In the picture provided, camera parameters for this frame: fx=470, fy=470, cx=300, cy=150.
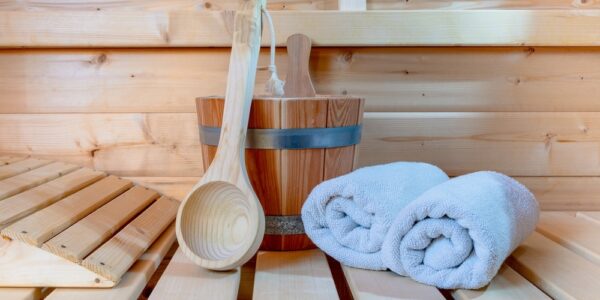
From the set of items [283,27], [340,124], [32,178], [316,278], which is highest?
[283,27]

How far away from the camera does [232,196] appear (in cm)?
74

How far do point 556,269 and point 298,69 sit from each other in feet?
1.90

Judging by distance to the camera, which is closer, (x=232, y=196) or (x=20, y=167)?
(x=232, y=196)

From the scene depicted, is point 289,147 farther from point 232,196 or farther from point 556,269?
point 556,269

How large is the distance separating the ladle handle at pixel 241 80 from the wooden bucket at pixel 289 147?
29 millimetres

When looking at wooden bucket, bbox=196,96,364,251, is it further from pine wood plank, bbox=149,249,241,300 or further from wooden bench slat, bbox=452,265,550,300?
wooden bench slat, bbox=452,265,550,300

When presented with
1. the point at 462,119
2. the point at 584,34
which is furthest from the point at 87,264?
the point at 584,34

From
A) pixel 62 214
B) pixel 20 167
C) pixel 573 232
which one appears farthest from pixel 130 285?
pixel 573 232

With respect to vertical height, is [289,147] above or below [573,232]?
above

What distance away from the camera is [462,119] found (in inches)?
41.8

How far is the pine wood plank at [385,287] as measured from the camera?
0.64 meters

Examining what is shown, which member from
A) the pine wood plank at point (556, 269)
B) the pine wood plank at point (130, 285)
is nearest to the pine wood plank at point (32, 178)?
the pine wood plank at point (130, 285)

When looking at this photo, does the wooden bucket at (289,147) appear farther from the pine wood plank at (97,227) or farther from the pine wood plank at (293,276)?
the pine wood plank at (97,227)

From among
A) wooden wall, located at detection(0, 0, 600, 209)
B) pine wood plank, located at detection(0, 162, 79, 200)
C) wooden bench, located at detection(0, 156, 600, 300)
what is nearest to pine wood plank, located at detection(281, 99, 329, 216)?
wooden bench, located at detection(0, 156, 600, 300)
